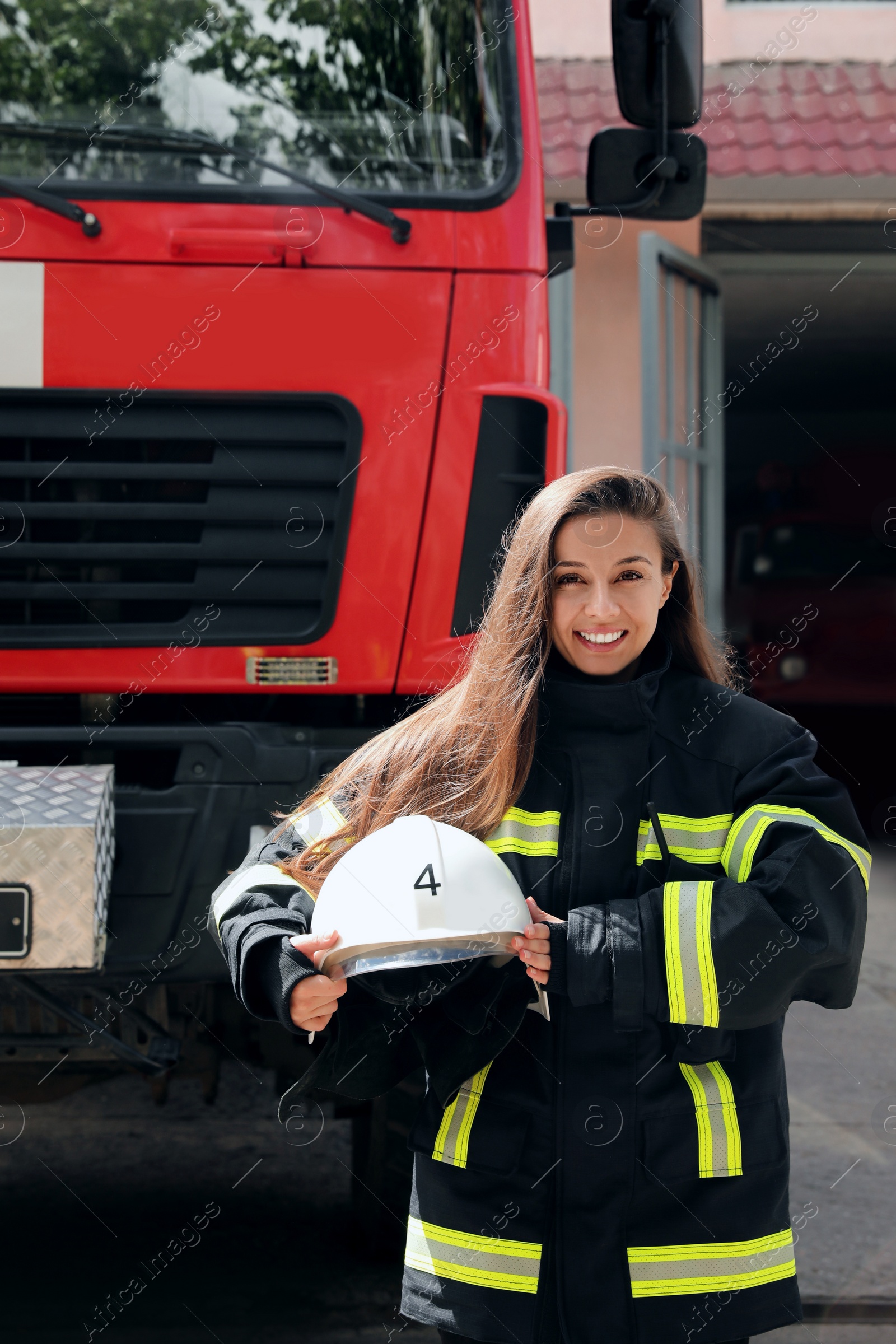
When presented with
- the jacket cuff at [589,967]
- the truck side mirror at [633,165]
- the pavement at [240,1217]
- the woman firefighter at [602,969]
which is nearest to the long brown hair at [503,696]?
the woman firefighter at [602,969]

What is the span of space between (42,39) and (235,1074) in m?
3.44

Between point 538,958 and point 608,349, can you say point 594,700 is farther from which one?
point 608,349

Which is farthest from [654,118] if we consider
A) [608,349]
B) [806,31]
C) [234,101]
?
[806,31]

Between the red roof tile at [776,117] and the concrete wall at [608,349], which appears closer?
the red roof tile at [776,117]

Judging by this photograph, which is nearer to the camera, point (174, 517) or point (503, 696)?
point (503, 696)

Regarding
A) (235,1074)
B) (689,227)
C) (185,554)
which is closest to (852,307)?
(689,227)

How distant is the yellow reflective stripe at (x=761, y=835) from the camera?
5.62 feet

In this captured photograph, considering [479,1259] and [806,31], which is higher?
[806,31]

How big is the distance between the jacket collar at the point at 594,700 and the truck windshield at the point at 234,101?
5.25 feet

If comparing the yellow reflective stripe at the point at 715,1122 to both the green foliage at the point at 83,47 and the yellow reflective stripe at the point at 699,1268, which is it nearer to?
the yellow reflective stripe at the point at 699,1268

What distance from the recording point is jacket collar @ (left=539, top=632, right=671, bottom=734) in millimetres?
1863

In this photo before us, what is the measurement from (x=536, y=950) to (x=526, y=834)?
21cm

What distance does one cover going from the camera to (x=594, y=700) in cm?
188

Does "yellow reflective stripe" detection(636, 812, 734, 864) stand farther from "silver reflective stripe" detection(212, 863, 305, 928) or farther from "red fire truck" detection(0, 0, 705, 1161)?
"red fire truck" detection(0, 0, 705, 1161)
